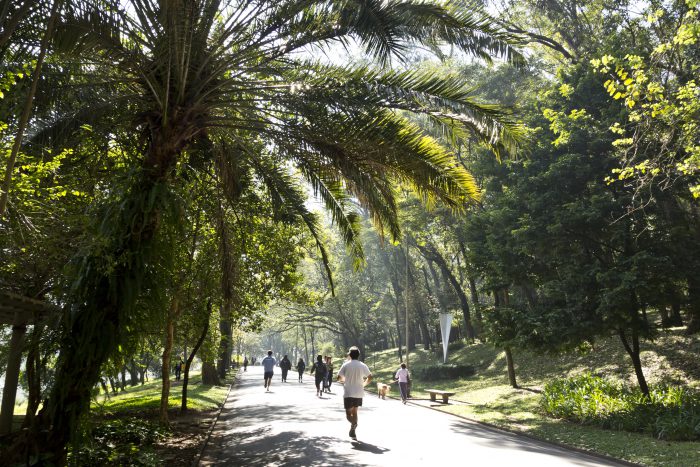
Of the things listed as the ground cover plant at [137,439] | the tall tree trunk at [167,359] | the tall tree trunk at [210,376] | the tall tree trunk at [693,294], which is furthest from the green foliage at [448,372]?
the tall tree trunk at [167,359]

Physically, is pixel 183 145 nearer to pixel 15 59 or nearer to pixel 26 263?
pixel 15 59

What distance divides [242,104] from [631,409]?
36.8ft

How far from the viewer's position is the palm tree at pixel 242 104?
584 centimetres

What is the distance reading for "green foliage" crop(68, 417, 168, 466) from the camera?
666cm

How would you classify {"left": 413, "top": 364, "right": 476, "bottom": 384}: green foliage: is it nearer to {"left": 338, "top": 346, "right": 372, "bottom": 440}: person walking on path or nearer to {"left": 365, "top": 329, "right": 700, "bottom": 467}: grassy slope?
{"left": 365, "top": 329, "right": 700, "bottom": 467}: grassy slope

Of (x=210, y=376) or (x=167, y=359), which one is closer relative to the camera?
(x=167, y=359)

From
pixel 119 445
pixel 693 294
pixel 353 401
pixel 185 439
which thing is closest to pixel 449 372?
pixel 693 294

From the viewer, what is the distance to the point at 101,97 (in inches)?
328

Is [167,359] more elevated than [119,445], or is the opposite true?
[167,359]

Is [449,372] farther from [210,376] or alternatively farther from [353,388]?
[353,388]

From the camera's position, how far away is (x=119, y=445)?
8.15 m

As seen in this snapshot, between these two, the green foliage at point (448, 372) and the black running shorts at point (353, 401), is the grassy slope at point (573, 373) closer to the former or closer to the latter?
the green foliage at point (448, 372)

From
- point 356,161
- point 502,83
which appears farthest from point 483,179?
point 356,161

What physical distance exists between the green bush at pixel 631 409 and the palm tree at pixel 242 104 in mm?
6640
